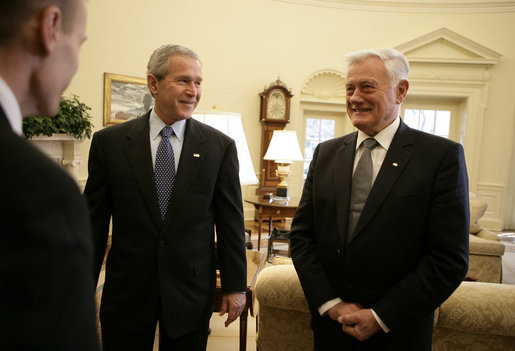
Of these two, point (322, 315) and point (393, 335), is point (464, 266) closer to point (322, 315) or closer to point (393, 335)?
point (393, 335)

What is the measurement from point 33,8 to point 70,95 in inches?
217

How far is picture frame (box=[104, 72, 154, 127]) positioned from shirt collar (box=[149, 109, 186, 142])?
4.56 metres

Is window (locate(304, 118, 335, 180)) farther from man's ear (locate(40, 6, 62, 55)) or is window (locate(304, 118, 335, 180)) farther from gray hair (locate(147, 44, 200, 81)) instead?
man's ear (locate(40, 6, 62, 55))

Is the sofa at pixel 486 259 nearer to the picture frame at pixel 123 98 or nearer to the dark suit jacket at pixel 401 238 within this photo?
the dark suit jacket at pixel 401 238

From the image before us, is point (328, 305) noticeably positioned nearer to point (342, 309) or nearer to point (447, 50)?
point (342, 309)

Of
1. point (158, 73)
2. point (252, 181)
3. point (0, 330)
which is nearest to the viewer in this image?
point (0, 330)

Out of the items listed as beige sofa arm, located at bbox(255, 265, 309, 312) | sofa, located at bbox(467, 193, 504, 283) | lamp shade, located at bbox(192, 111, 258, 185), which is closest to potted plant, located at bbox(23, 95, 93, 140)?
lamp shade, located at bbox(192, 111, 258, 185)

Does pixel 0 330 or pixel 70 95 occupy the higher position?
pixel 70 95

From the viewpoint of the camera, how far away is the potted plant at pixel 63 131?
160 inches

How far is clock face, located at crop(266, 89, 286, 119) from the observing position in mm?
6656

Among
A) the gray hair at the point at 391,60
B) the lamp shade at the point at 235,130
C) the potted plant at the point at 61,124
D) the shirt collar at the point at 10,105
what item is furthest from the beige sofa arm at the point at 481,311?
the potted plant at the point at 61,124

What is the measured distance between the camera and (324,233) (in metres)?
1.45

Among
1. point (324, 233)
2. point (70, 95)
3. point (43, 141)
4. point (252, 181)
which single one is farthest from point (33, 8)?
point (70, 95)

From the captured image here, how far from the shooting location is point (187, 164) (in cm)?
147
